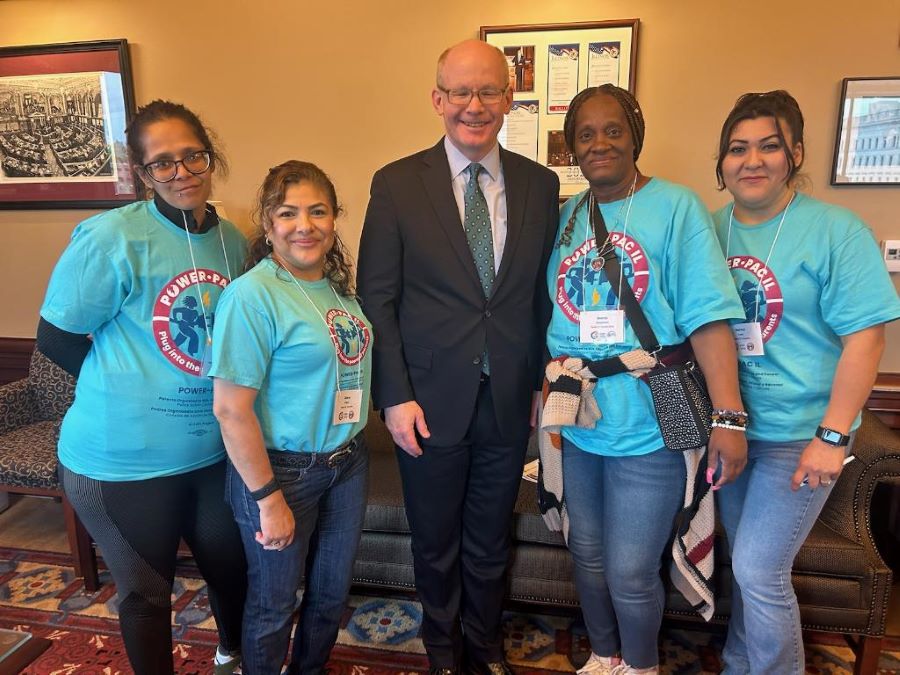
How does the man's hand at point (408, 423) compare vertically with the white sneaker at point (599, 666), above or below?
above

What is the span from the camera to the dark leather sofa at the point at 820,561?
67.3 inches

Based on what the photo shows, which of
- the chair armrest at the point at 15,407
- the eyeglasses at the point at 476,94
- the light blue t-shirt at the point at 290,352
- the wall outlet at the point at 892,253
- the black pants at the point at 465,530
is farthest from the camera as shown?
the chair armrest at the point at 15,407

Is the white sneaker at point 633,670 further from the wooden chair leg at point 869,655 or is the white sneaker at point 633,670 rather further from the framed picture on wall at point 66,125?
the framed picture on wall at point 66,125

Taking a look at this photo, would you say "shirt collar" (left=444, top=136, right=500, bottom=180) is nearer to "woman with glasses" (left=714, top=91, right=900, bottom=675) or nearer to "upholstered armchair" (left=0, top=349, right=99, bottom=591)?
"woman with glasses" (left=714, top=91, right=900, bottom=675)

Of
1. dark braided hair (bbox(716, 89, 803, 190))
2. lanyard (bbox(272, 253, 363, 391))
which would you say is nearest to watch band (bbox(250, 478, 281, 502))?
lanyard (bbox(272, 253, 363, 391))

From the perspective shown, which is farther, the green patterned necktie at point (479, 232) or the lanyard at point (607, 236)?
the green patterned necktie at point (479, 232)

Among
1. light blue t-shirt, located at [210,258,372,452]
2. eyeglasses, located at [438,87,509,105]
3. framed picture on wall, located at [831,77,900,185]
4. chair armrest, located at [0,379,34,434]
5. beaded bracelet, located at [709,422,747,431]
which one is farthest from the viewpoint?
chair armrest, located at [0,379,34,434]

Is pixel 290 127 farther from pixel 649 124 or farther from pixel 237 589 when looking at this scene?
pixel 237 589

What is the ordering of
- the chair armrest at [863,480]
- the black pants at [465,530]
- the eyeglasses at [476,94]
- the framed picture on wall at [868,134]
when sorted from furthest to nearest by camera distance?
1. the framed picture on wall at [868,134]
2. the chair armrest at [863,480]
3. the black pants at [465,530]
4. the eyeglasses at [476,94]

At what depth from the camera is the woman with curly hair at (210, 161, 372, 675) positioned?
4.05ft

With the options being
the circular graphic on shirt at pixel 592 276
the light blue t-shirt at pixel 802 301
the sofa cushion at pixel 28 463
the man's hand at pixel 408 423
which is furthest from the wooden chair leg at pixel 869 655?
the sofa cushion at pixel 28 463

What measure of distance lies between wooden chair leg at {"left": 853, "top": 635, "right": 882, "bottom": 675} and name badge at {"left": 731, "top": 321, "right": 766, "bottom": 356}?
3.47ft

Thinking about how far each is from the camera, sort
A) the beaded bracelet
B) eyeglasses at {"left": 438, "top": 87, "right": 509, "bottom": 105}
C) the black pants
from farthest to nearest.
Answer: the black pants, eyeglasses at {"left": 438, "top": 87, "right": 509, "bottom": 105}, the beaded bracelet

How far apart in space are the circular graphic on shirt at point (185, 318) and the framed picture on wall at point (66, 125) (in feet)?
5.78
